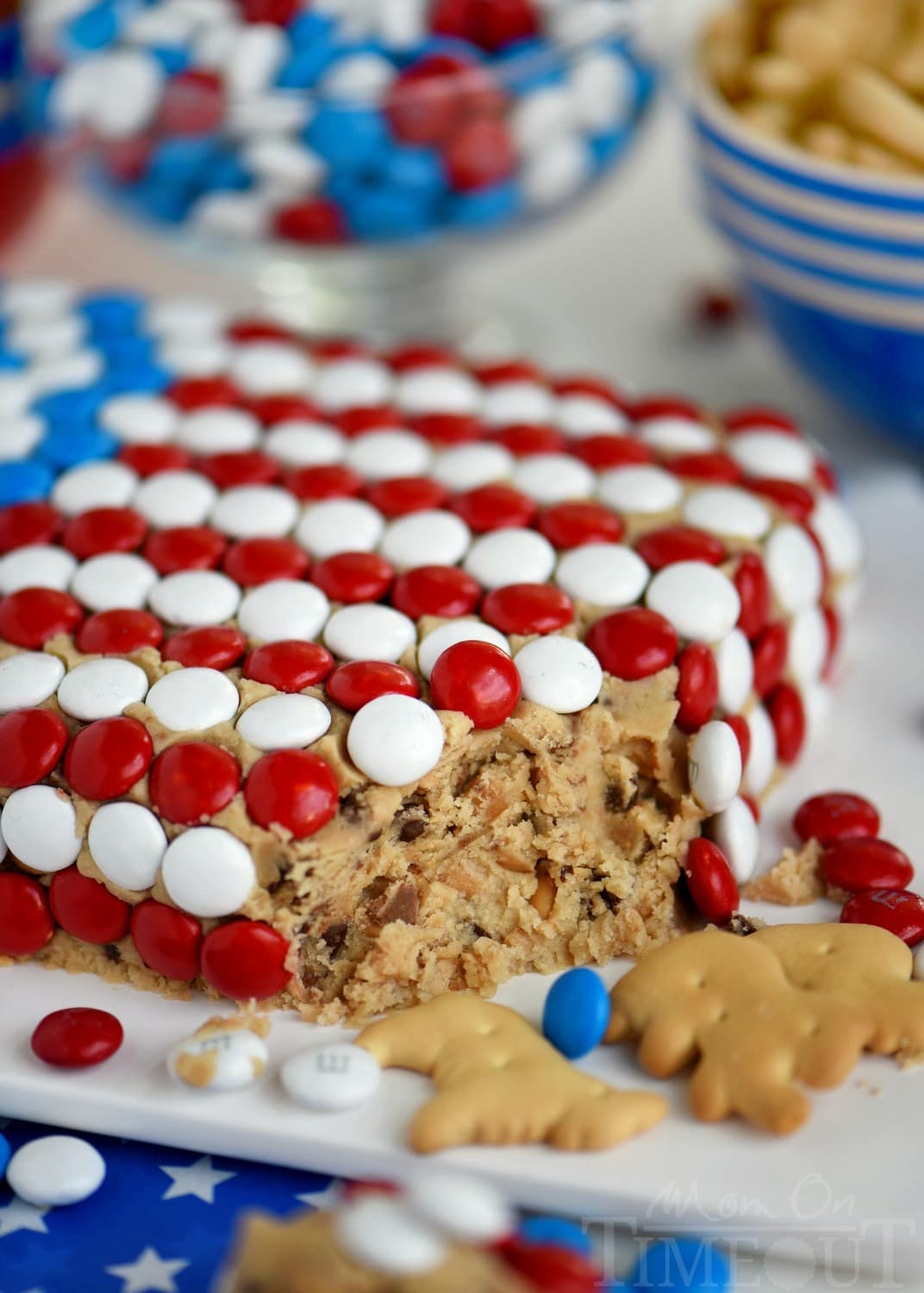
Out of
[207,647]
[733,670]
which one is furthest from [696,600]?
[207,647]

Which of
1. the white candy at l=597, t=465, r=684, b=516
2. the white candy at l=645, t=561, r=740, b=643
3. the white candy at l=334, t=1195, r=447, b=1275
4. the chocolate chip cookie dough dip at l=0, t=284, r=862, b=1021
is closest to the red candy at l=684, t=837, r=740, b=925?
the chocolate chip cookie dough dip at l=0, t=284, r=862, b=1021

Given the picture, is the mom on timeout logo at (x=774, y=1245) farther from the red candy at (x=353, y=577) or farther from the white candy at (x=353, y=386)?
the white candy at (x=353, y=386)

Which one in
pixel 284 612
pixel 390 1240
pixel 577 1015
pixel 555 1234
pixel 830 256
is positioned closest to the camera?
pixel 390 1240

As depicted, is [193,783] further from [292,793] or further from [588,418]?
[588,418]

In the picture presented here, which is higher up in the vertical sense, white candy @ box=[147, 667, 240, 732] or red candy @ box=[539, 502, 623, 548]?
red candy @ box=[539, 502, 623, 548]

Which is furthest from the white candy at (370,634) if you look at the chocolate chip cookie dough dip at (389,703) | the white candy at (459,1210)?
the white candy at (459,1210)

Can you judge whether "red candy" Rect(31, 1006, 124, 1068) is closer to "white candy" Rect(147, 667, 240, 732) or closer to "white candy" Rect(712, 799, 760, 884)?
"white candy" Rect(147, 667, 240, 732)
